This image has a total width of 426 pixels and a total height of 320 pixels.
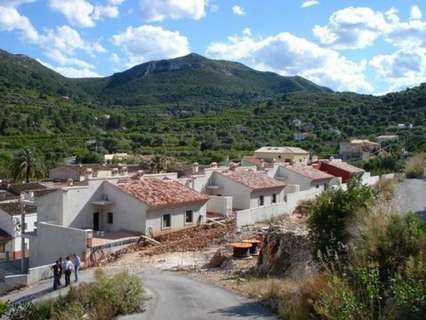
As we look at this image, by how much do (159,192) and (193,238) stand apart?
364 centimetres

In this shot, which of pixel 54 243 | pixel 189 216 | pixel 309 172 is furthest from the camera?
pixel 309 172

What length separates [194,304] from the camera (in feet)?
53.8

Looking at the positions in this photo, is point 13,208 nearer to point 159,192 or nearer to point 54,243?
point 159,192

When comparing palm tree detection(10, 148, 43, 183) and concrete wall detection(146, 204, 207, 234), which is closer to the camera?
concrete wall detection(146, 204, 207, 234)

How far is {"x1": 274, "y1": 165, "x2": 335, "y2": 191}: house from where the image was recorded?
151ft

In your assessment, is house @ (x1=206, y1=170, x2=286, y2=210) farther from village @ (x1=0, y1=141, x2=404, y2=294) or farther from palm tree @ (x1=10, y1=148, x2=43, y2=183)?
palm tree @ (x1=10, y1=148, x2=43, y2=183)

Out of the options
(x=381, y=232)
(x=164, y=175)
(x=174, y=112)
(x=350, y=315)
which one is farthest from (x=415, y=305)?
(x=174, y=112)

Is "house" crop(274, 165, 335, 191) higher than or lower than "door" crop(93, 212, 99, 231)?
higher

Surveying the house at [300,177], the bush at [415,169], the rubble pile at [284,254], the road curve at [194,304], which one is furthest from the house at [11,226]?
the bush at [415,169]

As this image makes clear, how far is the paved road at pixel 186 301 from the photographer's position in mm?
15281

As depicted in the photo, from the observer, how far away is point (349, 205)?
57.6 feet

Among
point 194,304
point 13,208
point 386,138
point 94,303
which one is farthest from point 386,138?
point 94,303

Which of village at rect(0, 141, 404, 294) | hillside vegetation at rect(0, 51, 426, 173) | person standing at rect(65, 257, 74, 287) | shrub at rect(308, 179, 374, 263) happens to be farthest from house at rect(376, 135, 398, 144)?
person standing at rect(65, 257, 74, 287)

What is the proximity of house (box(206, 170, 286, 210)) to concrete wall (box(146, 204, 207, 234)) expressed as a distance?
197 inches
